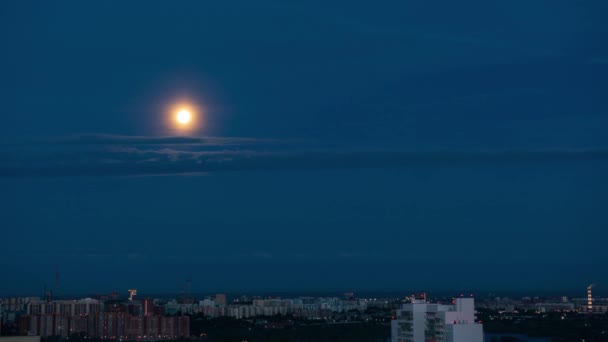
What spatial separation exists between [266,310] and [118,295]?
1303 cm

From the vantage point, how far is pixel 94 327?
29750 millimetres

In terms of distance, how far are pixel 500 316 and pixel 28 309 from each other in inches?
742

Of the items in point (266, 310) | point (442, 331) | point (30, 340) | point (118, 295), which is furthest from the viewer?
point (118, 295)

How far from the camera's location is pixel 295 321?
131ft

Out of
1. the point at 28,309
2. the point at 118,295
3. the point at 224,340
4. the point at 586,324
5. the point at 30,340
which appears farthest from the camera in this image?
the point at 118,295

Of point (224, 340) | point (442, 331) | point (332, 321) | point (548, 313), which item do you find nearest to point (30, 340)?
point (442, 331)

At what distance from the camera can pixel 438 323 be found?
1653 centimetres

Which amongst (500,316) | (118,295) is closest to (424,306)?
(500,316)

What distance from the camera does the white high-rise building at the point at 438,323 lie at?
16141mm

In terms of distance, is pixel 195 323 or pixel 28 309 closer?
pixel 28 309

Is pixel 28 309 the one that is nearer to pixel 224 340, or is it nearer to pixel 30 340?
pixel 224 340

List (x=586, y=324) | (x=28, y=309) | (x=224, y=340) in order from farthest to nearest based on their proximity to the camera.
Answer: (x=586, y=324), (x=28, y=309), (x=224, y=340)

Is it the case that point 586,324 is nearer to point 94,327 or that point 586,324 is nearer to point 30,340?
point 94,327

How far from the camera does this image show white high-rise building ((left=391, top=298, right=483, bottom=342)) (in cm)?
1614
